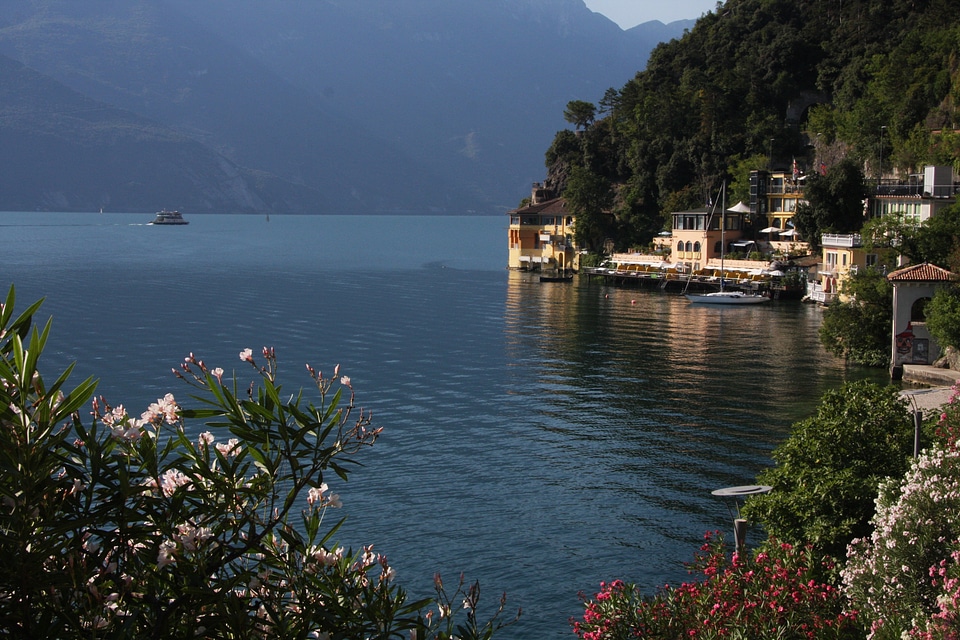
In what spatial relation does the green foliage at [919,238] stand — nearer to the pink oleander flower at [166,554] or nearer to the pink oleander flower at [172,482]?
the pink oleander flower at [172,482]

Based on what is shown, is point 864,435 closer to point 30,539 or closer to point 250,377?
point 30,539

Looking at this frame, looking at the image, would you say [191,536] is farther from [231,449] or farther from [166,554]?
[231,449]

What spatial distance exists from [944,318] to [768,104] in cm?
6971

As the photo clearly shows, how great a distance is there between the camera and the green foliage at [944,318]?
39.2m

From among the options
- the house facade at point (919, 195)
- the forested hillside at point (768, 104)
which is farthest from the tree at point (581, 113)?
the house facade at point (919, 195)

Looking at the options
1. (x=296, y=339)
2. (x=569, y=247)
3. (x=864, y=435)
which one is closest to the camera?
(x=864, y=435)

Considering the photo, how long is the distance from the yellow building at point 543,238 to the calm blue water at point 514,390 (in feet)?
32.1

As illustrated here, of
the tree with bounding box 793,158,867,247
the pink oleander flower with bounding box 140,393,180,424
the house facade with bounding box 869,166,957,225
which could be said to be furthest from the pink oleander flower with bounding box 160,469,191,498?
the tree with bounding box 793,158,867,247

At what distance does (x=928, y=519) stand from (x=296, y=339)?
4670 centimetres

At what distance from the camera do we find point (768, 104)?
10412 centimetres

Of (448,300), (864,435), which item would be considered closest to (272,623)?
(864,435)

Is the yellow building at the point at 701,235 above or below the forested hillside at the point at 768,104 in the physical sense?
below

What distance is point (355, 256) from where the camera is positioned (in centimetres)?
13925

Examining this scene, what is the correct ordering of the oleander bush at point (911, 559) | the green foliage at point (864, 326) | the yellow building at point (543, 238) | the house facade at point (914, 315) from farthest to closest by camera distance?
1. the yellow building at point (543, 238)
2. the green foliage at point (864, 326)
3. the house facade at point (914, 315)
4. the oleander bush at point (911, 559)
